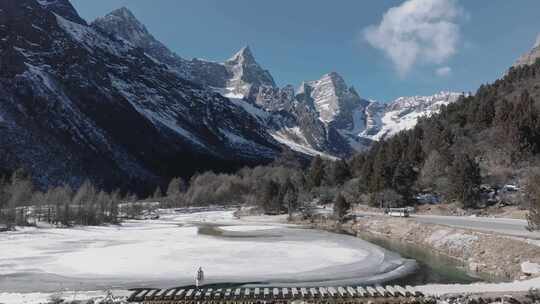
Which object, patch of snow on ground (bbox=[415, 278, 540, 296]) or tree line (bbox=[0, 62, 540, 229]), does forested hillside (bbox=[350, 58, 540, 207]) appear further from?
patch of snow on ground (bbox=[415, 278, 540, 296])

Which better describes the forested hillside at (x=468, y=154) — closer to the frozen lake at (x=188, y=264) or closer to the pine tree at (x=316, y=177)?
the pine tree at (x=316, y=177)

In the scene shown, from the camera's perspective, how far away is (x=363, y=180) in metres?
102

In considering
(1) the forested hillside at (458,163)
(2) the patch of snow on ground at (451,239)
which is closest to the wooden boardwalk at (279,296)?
(2) the patch of snow on ground at (451,239)

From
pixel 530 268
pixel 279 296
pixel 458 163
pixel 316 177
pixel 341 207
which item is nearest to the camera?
pixel 279 296

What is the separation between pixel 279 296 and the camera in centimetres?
2380

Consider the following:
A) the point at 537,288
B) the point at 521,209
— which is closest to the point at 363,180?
the point at 521,209

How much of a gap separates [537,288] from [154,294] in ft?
73.2

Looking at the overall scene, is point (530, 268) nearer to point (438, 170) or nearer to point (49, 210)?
point (438, 170)

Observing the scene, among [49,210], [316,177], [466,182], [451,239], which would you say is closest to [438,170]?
[466,182]

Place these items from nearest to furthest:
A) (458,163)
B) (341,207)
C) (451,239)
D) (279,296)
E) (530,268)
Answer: (279,296) < (530,268) < (451,239) < (458,163) < (341,207)

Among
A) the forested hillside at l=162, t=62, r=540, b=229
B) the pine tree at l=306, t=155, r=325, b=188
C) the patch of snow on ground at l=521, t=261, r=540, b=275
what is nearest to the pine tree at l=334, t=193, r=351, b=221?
the forested hillside at l=162, t=62, r=540, b=229

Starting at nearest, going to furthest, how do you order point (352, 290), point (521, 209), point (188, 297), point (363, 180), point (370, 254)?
point (188, 297) < point (352, 290) < point (370, 254) < point (521, 209) < point (363, 180)

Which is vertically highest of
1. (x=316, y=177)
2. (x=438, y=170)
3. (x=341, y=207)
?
(x=438, y=170)

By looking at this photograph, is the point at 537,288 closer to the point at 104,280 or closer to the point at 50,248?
the point at 104,280
